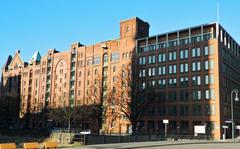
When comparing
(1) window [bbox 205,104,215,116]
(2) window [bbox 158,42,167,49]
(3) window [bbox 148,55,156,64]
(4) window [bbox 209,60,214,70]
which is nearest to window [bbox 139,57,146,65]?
(3) window [bbox 148,55,156,64]

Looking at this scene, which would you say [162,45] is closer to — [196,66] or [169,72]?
[169,72]

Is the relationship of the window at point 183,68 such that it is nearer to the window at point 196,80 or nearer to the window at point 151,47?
the window at point 196,80

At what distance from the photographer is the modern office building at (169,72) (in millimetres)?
93250

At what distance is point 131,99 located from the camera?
8775 cm

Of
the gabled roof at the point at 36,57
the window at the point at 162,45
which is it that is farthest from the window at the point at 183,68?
the gabled roof at the point at 36,57

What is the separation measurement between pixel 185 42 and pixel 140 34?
20565 millimetres

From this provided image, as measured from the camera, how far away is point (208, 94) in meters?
93.3

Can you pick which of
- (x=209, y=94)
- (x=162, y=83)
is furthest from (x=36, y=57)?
(x=209, y=94)

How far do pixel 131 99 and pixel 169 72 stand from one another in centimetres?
2003

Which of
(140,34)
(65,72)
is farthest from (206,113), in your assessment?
(65,72)

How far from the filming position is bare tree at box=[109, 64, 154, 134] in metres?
87.3

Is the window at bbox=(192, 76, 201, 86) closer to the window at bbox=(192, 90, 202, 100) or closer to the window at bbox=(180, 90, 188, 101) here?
the window at bbox=(192, 90, 202, 100)

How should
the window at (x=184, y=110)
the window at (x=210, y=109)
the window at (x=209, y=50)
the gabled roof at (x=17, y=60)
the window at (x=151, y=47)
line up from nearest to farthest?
the window at (x=210, y=109), the window at (x=209, y=50), the window at (x=184, y=110), the window at (x=151, y=47), the gabled roof at (x=17, y=60)

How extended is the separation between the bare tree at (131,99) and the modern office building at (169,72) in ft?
9.17
